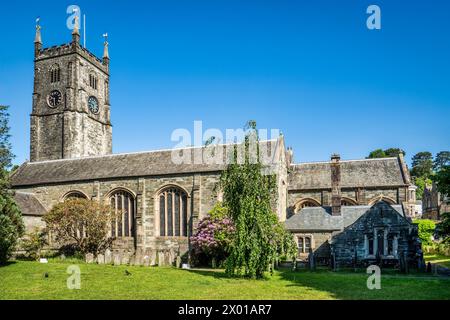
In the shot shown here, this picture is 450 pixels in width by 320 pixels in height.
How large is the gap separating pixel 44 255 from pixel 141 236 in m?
8.97

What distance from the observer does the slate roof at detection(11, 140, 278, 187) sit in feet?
109

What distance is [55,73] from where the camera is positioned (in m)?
46.5

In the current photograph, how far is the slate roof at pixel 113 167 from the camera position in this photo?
3309 cm

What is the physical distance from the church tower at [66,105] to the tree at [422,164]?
105363mm

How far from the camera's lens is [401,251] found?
25.5m

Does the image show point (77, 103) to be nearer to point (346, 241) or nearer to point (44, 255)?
point (44, 255)

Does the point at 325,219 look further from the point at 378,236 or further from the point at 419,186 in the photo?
the point at 419,186

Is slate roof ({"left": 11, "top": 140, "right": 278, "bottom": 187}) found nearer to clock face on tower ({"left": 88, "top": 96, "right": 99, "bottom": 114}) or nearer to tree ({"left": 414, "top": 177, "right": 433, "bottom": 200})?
clock face on tower ({"left": 88, "top": 96, "right": 99, "bottom": 114})

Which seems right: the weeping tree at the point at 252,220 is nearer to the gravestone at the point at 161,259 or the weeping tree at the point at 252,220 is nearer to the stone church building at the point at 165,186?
the stone church building at the point at 165,186

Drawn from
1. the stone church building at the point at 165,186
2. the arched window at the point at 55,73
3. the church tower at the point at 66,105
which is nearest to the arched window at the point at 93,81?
the church tower at the point at 66,105

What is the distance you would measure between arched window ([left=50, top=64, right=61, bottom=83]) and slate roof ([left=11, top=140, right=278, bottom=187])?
36.1 ft
